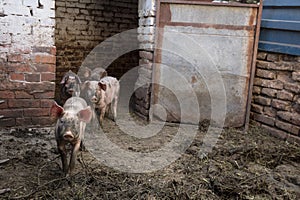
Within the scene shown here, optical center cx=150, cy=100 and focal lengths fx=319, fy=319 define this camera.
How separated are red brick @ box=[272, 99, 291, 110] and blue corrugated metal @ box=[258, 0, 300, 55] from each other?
748mm

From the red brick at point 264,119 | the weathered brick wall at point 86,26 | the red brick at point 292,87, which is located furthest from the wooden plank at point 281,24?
the weathered brick wall at point 86,26

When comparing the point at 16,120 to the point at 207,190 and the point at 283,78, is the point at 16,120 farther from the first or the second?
the point at 283,78

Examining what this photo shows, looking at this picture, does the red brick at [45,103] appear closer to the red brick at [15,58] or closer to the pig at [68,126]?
the red brick at [15,58]

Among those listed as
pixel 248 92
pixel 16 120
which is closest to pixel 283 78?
pixel 248 92

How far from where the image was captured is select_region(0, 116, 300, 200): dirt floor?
2.88 meters

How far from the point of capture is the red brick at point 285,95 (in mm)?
4707

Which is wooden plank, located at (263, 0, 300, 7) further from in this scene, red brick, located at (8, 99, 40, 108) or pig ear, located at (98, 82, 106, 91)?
red brick, located at (8, 99, 40, 108)

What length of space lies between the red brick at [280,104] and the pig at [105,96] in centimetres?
254

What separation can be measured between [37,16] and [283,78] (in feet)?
12.1

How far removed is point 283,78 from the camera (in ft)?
15.9

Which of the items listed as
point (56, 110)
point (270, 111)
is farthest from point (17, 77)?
point (270, 111)

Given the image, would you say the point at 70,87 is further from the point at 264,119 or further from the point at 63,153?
the point at 264,119

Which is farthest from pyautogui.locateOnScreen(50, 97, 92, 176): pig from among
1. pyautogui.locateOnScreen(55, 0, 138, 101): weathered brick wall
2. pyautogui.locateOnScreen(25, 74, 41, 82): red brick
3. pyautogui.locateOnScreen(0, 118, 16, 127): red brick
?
pyautogui.locateOnScreen(55, 0, 138, 101): weathered brick wall

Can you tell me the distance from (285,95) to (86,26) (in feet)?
16.9
